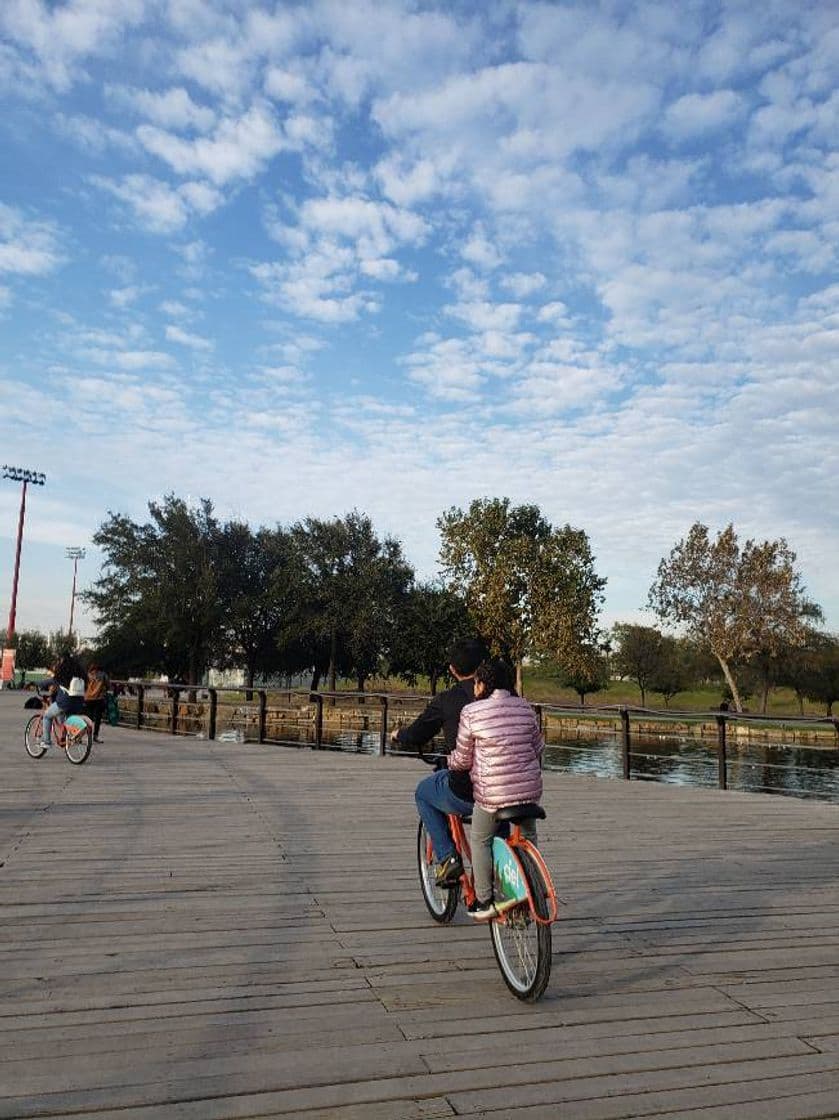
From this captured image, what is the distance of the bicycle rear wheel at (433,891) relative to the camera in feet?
17.5

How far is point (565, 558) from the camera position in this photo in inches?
2079

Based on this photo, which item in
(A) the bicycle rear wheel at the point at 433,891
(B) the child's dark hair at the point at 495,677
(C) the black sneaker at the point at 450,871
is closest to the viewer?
(B) the child's dark hair at the point at 495,677

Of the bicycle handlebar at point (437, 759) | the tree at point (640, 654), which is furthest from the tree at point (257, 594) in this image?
the bicycle handlebar at point (437, 759)

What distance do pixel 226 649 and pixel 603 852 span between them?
172 feet

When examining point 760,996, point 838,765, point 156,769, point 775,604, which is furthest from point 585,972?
point 775,604

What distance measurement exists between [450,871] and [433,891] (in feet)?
1.74

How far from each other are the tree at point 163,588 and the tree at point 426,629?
1109 centimetres

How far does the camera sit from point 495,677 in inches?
179

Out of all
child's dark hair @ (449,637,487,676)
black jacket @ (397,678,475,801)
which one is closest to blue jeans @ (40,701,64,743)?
black jacket @ (397,678,475,801)

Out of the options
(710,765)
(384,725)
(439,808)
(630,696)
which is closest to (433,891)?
(439,808)

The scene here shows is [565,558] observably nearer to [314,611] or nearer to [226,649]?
[314,611]

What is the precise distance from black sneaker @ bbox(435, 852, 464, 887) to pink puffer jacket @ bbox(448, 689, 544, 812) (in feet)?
2.55

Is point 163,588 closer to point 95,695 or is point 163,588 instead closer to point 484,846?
point 95,695

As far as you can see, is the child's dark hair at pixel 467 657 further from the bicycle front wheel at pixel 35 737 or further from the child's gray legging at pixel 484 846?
the bicycle front wheel at pixel 35 737
